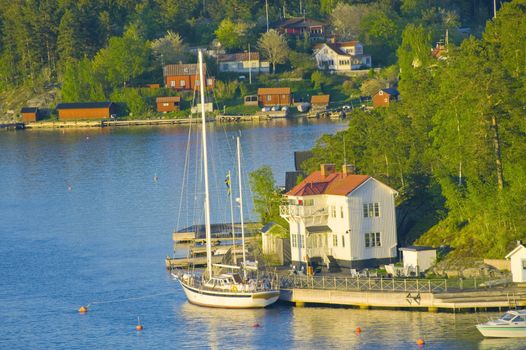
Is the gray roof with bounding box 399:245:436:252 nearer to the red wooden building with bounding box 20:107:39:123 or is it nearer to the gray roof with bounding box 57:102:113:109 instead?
the gray roof with bounding box 57:102:113:109

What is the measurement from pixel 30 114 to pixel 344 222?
106 meters

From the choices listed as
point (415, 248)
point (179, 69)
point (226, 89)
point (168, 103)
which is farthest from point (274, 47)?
point (415, 248)

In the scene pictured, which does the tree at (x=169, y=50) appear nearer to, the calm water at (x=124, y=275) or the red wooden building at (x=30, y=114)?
the red wooden building at (x=30, y=114)

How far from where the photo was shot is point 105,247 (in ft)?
230

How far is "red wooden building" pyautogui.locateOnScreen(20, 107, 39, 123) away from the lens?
15588 cm

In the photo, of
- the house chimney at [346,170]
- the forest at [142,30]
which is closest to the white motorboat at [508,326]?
the house chimney at [346,170]

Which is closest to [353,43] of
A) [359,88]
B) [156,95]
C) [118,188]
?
[359,88]

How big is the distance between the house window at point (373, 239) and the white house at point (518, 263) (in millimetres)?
5976

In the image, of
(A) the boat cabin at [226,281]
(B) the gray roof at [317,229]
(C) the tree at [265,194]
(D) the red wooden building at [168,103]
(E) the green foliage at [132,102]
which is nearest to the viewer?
(A) the boat cabin at [226,281]

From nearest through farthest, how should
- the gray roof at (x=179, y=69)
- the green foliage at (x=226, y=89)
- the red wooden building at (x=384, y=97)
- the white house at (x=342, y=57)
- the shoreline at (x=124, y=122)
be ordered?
the red wooden building at (x=384, y=97) < the shoreline at (x=124, y=122) < the green foliage at (x=226, y=89) < the gray roof at (x=179, y=69) < the white house at (x=342, y=57)

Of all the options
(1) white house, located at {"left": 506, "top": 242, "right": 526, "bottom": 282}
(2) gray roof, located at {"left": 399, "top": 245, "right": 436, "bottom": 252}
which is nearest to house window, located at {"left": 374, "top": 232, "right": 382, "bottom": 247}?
(2) gray roof, located at {"left": 399, "top": 245, "right": 436, "bottom": 252}

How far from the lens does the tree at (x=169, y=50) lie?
156 m

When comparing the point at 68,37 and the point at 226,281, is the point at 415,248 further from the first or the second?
the point at 68,37

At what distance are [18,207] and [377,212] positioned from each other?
126ft
